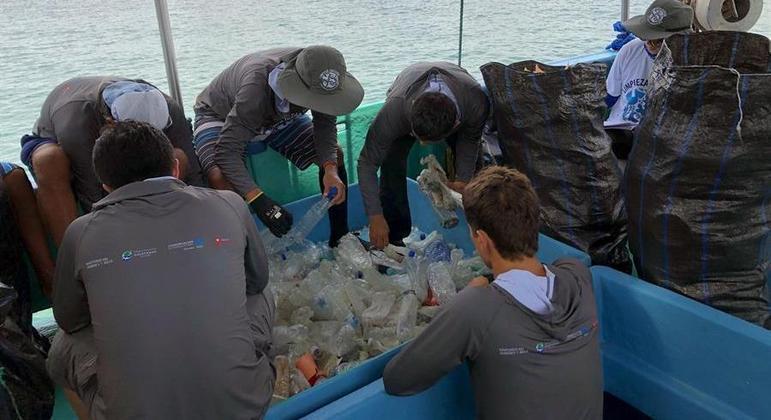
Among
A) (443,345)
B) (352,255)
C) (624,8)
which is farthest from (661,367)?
(624,8)

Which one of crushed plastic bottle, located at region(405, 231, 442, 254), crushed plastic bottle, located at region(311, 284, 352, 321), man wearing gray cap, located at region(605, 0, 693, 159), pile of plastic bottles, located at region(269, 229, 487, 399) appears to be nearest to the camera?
pile of plastic bottles, located at region(269, 229, 487, 399)

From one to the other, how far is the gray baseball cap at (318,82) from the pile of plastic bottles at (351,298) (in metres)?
0.64

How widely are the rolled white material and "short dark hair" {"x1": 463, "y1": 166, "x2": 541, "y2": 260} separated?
233 centimetres

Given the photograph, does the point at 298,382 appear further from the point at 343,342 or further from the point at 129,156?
Result: the point at 129,156

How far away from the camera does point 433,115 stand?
213cm

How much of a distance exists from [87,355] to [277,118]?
52.6 inches

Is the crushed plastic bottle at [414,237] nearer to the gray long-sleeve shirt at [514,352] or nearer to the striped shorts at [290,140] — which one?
the striped shorts at [290,140]

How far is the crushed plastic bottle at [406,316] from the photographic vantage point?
202 centimetres

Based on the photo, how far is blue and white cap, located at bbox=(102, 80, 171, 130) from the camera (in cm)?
201

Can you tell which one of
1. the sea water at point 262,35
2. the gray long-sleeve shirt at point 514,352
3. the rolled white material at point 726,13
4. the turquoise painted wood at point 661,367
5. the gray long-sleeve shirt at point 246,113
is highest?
the rolled white material at point 726,13

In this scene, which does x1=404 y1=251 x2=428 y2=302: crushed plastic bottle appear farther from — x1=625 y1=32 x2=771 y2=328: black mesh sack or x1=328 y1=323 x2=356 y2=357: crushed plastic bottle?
x1=625 y1=32 x2=771 y2=328: black mesh sack

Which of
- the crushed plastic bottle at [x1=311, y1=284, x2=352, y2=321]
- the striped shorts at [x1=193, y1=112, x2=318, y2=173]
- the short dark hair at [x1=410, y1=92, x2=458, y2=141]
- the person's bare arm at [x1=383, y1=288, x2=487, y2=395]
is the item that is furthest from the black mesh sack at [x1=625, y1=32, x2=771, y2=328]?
the striped shorts at [x1=193, y1=112, x2=318, y2=173]

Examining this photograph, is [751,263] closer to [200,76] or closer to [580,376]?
[580,376]

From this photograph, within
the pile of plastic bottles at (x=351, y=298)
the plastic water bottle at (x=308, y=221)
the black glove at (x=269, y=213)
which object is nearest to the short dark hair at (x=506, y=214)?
the pile of plastic bottles at (x=351, y=298)
